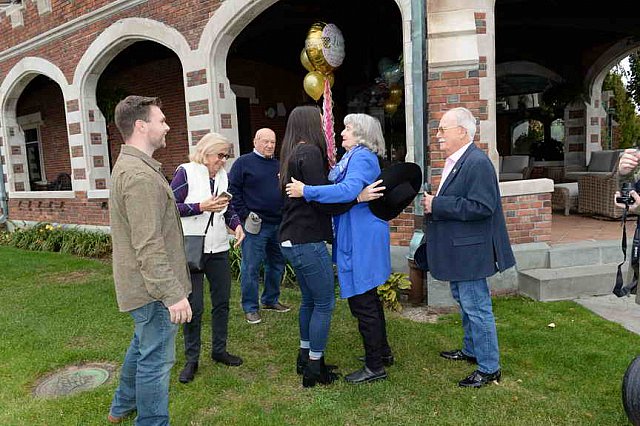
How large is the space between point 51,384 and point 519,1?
27.9 ft

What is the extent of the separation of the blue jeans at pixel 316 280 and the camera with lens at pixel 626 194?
166 centimetres

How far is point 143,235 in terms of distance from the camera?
2348 mm

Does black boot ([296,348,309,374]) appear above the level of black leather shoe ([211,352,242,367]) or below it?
above

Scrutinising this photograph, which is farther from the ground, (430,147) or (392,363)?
(430,147)

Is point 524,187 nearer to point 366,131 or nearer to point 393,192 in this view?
point 393,192

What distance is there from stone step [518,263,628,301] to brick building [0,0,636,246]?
1.47ft

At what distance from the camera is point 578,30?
33.6 ft

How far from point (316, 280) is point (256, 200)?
1733mm

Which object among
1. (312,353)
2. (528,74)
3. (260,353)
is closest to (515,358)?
(312,353)

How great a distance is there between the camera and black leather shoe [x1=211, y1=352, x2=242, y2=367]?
3850mm

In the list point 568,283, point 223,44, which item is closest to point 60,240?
point 223,44

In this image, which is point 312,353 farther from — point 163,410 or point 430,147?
point 430,147

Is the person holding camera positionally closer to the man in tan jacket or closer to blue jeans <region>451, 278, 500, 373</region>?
blue jeans <region>451, 278, 500, 373</region>

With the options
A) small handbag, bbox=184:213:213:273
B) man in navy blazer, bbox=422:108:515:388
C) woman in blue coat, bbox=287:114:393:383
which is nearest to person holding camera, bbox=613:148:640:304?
man in navy blazer, bbox=422:108:515:388
